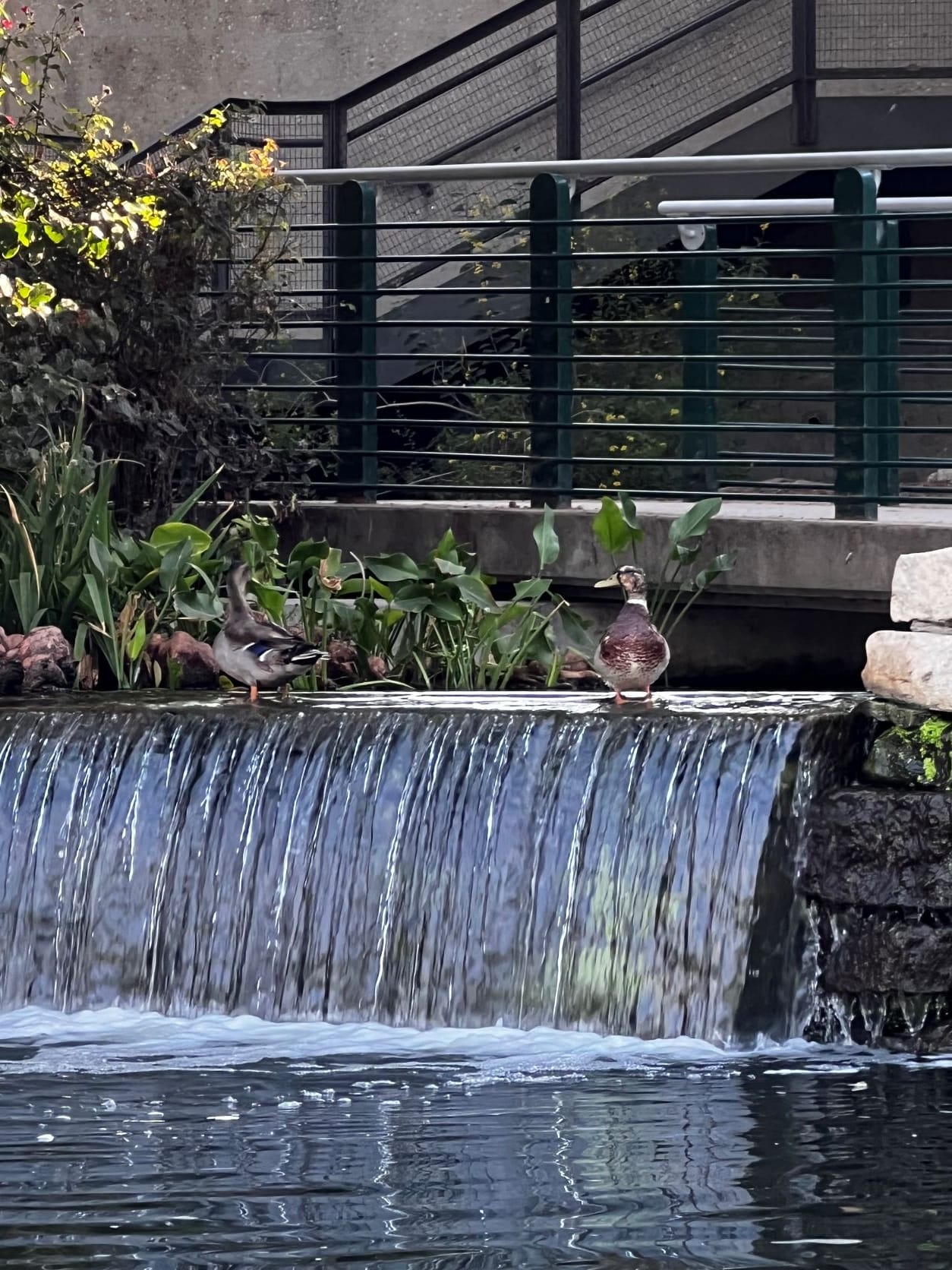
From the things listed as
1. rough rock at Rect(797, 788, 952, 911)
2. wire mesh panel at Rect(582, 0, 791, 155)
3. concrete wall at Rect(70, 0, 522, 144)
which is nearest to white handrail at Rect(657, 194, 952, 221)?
rough rock at Rect(797, 788, 952, 911)

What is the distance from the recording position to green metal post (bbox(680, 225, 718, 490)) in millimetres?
9828

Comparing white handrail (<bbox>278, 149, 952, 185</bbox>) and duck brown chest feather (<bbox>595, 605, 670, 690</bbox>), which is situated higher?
white handrail (<bbox>278, 149, 952, 185</bbox>)

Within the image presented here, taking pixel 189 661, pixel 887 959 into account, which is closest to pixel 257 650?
pixel 189 661

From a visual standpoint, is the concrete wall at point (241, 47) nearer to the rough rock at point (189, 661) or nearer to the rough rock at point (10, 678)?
the rough rock at point (189, 661)

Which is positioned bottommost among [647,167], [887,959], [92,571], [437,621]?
[887,959]

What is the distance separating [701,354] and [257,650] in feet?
8.94

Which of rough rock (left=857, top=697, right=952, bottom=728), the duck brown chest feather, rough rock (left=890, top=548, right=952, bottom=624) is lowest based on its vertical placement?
rough rock (left=857, top=697, right=952, bottom=728)

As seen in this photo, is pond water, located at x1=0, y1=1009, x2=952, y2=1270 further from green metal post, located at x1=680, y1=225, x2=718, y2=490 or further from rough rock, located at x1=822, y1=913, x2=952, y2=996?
green metal post, located at x1=680, y1=225, x2=718, y2=490

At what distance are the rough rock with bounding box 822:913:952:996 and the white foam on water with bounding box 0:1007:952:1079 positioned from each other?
8.5 inches

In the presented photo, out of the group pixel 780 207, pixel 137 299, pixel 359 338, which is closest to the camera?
pixel 780 207

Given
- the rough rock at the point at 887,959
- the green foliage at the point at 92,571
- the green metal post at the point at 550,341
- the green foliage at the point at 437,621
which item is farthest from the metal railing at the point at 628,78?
the rough rock at the point at 887,959

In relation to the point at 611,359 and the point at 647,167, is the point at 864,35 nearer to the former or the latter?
the point at 647,167

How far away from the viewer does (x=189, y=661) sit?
8.99m

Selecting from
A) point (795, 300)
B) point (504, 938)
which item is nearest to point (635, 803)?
point (504, 938)
